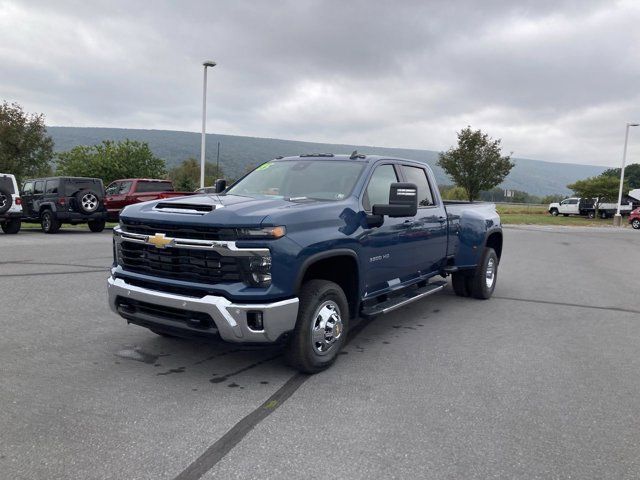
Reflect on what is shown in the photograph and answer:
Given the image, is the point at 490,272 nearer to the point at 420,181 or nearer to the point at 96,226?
the point at 420,181

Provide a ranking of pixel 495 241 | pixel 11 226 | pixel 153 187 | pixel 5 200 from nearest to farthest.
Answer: pixel 495 241
pixel 5 200
pixel 11 226
pixel 153 187

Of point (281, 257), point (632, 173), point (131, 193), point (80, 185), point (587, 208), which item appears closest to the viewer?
point (281, 257)

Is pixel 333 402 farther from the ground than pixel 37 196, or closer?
closer

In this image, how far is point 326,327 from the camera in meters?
4.26

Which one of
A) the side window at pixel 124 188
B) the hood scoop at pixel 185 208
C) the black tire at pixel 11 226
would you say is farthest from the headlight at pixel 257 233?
the side window at pixel 124 188

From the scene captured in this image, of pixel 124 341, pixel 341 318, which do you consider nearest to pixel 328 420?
pixel 341 318

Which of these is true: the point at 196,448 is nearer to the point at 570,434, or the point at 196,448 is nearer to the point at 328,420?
the point at 328,420

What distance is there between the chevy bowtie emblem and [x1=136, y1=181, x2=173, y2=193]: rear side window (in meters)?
15.7

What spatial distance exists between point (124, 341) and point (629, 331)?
5555 mm

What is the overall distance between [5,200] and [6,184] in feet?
1.83

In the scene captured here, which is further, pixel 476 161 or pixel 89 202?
pixel 476 161

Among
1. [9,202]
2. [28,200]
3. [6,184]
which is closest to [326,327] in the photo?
[9,202]

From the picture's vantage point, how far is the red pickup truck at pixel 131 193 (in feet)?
61.1

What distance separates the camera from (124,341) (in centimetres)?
498
